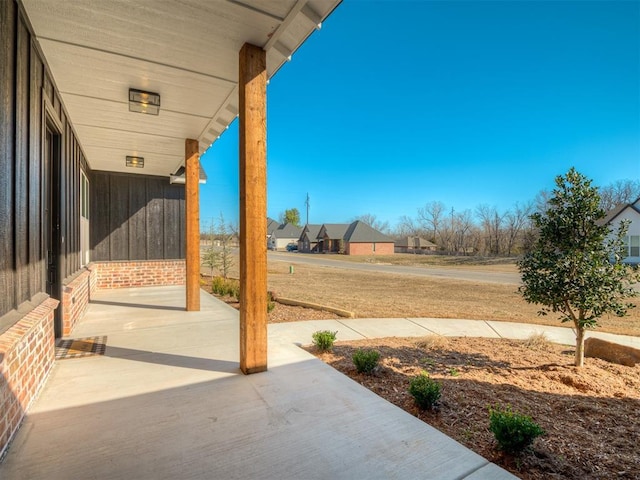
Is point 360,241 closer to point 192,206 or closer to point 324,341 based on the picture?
point 192,206

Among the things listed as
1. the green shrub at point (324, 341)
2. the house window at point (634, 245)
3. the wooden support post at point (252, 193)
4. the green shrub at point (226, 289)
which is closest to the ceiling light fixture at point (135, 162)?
the green shrub at point (226, 289)

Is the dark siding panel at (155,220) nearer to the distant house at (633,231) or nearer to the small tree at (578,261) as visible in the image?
the small tree at (578,261)

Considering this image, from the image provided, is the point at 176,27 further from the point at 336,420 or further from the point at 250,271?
the point at 336,420

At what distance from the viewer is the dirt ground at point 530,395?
6.63 ft

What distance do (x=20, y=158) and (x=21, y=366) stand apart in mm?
1550

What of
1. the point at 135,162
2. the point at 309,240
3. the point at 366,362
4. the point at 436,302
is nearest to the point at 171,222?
the point at 135,162

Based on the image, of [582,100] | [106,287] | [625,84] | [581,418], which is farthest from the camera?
[582,100]

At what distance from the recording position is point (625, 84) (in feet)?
47.1

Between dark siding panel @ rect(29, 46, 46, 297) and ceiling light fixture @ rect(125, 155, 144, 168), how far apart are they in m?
4.07

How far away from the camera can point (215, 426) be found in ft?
7.20

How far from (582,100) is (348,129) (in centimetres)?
2280

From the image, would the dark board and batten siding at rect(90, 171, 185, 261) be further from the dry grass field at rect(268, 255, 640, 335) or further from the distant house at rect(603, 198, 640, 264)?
the distant house at rect(603, 198, 640, 264)

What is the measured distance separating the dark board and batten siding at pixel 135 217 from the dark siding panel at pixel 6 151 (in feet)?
22.0

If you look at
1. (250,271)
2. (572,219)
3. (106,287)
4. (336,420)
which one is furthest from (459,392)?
(106,287)
